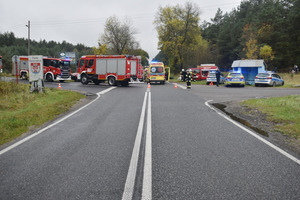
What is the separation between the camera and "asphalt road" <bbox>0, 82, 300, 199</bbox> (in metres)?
3.53

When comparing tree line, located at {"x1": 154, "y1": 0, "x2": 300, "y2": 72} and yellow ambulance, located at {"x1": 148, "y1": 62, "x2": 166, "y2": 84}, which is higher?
tree line, located at {"x1": 154, "y1": 0, "x2": 300, "y2": 72}

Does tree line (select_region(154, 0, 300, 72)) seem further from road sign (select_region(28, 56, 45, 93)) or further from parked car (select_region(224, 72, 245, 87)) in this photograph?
road sign (select_region(28, 56, 45, 93))

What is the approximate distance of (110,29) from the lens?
206 feet

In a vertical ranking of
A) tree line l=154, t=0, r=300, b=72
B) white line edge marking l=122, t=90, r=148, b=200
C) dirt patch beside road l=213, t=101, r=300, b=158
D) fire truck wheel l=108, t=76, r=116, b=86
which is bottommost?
white line edge marking l=122, t=90, r=148, b=200

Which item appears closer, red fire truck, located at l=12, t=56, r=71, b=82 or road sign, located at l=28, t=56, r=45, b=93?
road sign, located at l=28, t=56, r=45, b=93

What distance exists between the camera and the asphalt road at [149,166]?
3525 millimetres

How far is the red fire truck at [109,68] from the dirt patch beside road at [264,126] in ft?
51.1

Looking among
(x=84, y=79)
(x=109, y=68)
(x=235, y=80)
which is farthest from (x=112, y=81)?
(x=235, y=80)

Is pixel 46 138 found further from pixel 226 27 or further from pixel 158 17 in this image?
pixel 226 27

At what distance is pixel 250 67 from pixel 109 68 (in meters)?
17.2

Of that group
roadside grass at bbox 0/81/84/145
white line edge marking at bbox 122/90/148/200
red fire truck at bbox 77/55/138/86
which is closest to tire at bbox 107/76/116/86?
red fire truck at bbox 77/55/138/86

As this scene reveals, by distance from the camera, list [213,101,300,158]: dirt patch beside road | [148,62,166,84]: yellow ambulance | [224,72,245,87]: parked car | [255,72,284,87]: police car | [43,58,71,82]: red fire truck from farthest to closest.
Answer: [43,58,71,82]: red fire truck
[148,62,166,84]: yellow ambulance
[255,72,284,87]: police car
[224,72,245,87]: parked car
[213,101,300,158]: dirt patch beside road

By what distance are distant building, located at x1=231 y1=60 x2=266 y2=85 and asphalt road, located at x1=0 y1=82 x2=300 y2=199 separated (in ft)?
82.4

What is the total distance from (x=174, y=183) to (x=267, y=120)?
6384mm
